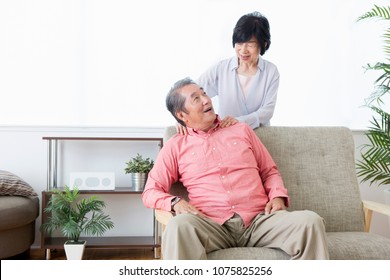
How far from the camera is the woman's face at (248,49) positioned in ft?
9.23

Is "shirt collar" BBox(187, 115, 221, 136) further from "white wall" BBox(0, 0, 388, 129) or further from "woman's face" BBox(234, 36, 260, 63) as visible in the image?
"white wall" BBox(0, 0, 388, 129)

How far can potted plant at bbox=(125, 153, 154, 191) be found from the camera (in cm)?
349

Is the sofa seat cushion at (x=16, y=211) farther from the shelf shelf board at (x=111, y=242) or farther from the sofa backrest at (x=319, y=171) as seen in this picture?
the sofa backrest at (x=319, y=171)

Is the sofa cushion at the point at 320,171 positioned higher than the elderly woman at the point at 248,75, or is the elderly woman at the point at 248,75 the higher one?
the elderly woman at the point at 248,75

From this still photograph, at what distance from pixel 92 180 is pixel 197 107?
144 cm

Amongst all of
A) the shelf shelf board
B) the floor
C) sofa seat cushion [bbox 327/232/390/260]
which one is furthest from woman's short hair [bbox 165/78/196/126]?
the floor

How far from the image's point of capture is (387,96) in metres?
4.01

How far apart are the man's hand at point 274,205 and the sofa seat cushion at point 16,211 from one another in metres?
1.64

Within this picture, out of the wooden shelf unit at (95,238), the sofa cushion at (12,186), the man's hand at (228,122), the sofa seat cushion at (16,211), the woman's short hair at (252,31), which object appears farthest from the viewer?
the wooden shelf unit at (95,238)

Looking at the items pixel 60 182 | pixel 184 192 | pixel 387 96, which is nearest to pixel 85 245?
pixel 60 182

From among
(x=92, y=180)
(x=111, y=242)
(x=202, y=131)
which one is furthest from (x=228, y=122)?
(x=111, y=242)

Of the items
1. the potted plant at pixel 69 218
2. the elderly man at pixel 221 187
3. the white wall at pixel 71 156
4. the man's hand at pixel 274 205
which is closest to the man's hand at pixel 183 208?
the elderly man at pixel 221 187

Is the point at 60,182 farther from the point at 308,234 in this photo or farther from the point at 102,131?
the point at 308,234

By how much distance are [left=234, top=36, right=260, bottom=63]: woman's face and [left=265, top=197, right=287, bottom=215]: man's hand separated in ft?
3.15
